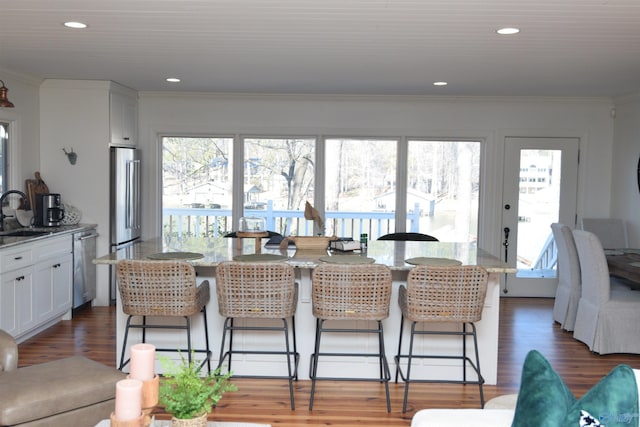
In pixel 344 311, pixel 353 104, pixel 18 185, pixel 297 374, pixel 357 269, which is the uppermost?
pixel 353 104

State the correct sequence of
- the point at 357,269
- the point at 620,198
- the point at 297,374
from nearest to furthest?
the point at 357,269
the point at 297,374
the point at 620,198

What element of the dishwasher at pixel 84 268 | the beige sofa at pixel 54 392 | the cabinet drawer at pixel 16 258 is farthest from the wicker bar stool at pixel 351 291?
the dishwasher at pixel 84 268

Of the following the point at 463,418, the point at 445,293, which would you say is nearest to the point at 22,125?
the point at 445,293

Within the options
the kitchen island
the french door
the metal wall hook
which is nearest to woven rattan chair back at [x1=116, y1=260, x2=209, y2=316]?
the kitchen island

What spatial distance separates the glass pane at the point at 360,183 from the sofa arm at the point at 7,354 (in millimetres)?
4579

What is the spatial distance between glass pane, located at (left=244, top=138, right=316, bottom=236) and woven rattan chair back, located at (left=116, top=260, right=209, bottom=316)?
364 cm

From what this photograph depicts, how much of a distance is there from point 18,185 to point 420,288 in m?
4.20

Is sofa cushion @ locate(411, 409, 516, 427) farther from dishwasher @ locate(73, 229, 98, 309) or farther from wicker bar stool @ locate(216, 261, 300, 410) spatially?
dishwasher @ locate(73, 229, 98, 309)

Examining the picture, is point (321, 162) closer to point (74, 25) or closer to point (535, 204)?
point (535, 204)

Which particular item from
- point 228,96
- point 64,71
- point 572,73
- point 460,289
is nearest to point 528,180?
point 572,73

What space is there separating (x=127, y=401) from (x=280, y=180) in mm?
5660

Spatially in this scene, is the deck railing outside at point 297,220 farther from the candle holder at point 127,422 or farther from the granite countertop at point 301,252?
the candle holder at point 127,422

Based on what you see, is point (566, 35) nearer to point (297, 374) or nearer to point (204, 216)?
point (297, 374)

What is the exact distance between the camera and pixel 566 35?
12.9ft
